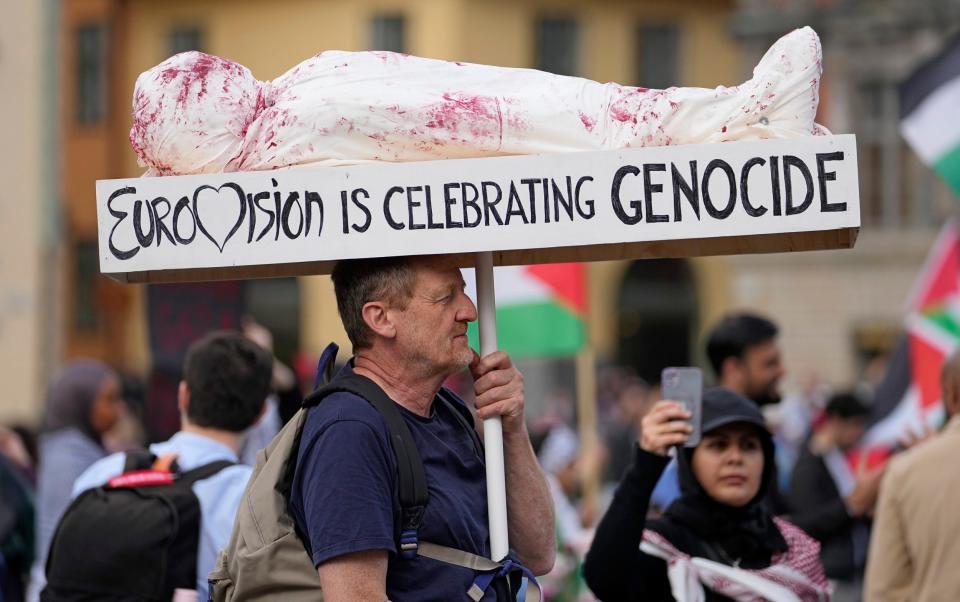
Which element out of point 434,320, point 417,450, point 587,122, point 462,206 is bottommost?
point 417,450

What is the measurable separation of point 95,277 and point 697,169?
34293 millimetres

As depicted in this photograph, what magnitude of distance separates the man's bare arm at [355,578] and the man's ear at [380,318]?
1.67 feet

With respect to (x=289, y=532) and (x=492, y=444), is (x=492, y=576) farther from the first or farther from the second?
(x=289, y=532)

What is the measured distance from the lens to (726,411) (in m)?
4.75

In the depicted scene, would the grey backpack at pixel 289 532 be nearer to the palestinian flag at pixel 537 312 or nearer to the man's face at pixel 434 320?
the man's face at pixel 434 320

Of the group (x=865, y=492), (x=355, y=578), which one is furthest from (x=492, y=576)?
(x=865, y=492)

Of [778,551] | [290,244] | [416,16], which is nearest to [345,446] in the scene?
[290,244]

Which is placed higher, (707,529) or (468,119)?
(468,119)

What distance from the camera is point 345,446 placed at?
3270 millimetres

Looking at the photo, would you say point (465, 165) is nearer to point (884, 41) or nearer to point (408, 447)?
point (408, 447)

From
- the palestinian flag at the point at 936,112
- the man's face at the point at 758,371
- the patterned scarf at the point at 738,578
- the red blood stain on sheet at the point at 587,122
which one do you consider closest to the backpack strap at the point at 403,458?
the red blood stain on sheet at the point at 587,122

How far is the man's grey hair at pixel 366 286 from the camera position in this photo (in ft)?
11.5

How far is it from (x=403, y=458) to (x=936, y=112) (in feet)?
19.9

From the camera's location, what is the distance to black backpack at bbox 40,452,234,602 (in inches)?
173
